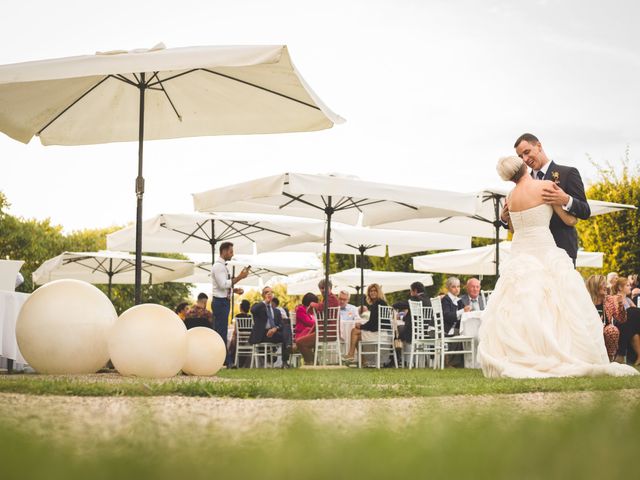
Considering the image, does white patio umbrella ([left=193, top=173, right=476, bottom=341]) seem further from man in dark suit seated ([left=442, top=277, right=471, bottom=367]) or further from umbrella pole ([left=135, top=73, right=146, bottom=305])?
umbrella pole ([left=135, top=73, right=146, bottom=305])

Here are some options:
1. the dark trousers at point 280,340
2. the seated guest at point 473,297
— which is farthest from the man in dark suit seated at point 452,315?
the dark trousers at point 280,340

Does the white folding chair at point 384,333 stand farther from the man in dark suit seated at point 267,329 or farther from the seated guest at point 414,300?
the man in dark suit seated at point 267,329

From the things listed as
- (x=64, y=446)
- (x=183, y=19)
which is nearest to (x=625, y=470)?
(x=64, y=446)

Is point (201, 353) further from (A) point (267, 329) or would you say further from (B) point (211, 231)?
(B) point (211, 231)

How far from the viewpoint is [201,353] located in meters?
8.58

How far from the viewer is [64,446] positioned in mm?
1866

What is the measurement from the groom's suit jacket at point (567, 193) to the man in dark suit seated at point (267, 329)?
21.7 ft

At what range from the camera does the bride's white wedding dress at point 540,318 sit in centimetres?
814

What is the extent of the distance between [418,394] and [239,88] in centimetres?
487

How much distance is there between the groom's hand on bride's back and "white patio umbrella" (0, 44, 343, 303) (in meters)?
2.46

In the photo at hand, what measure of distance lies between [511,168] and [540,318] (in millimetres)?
1751

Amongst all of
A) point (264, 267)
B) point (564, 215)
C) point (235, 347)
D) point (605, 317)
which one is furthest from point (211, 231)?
point (564, 215)

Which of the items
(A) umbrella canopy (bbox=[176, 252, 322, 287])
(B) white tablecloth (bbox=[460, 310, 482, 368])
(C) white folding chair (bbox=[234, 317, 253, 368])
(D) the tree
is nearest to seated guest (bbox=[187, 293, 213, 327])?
(C) white folding chair (bbox=[234, 317, 253, 368])

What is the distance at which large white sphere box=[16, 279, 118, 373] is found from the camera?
7617 mm
